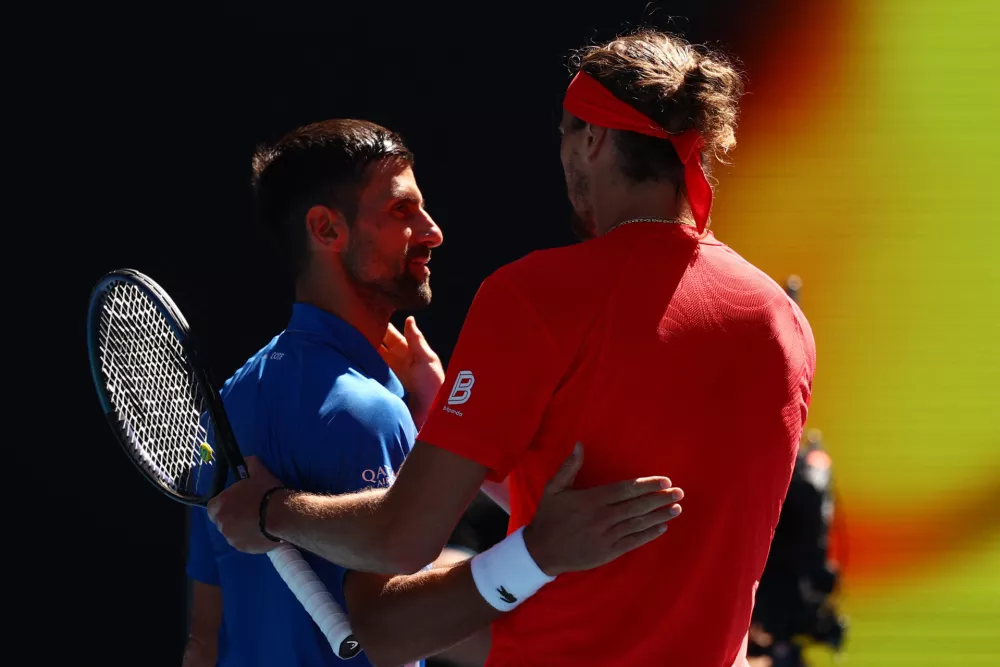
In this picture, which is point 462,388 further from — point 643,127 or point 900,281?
point 900,281

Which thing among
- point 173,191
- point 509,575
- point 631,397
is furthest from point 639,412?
point 173,191

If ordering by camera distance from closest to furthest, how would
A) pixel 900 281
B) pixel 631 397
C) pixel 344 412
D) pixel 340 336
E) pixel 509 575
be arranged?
pixel 631 397, pixel 509 575, pixel 344 412, pixel 340 336, pixel 900 281

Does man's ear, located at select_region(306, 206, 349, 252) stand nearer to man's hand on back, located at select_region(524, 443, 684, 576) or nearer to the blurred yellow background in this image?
man's hand on back, located at select_region(524, 443, 684, 576)

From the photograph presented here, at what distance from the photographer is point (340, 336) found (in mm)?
2299

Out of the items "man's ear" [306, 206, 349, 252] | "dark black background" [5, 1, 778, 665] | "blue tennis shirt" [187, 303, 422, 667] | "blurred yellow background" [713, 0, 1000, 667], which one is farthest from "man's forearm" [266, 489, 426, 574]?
"blurred yellow background" [713, 0, 1000, 667]

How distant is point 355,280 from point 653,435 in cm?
89

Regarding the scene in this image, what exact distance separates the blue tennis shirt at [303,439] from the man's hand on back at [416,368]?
0.27 meters

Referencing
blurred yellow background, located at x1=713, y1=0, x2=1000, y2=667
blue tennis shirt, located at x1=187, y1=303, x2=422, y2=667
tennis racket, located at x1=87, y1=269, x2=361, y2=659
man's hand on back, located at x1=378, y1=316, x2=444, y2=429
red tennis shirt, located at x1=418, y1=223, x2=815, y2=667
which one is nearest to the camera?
red tennis shirt, located at x1=418, y1=223, x2=815, y2=667

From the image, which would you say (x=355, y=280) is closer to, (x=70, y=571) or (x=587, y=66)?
(x=587, y=66)

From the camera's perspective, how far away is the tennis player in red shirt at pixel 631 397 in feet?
5.48

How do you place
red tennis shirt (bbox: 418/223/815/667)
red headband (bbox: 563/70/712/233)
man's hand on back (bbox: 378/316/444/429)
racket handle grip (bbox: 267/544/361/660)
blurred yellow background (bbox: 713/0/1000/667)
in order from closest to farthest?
red tennis shirt (bbox: 418/223/815/667), red headband (bbox: 563/70/712/233), racket handle grip (bbox: 267/544/361/660), man's hand on back (bbox: 378/316/444/429), blurred yellow background (bbox: 713/0/1000/667)

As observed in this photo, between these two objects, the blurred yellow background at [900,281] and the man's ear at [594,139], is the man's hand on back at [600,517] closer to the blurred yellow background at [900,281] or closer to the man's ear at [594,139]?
the man's ear at [594,139]

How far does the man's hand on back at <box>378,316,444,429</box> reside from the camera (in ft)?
8.63

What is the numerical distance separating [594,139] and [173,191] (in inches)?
90.4
